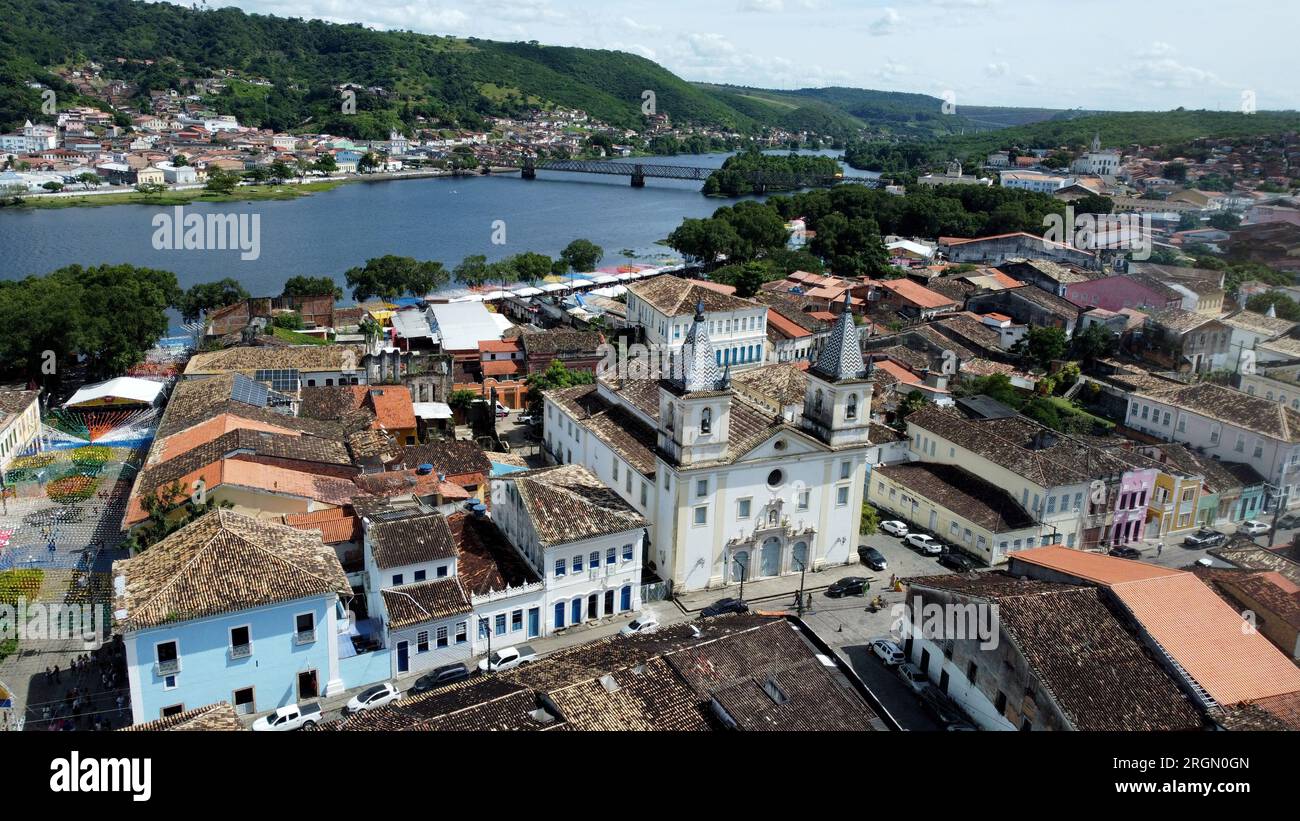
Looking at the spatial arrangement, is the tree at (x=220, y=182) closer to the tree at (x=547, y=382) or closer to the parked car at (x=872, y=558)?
the tree at (x=547, y=382)

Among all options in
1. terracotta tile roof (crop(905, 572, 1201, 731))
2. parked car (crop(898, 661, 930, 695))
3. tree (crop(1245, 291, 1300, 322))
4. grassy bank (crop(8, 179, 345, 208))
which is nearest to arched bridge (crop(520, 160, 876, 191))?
grassy bank (crop(8, 179, 345, 208))

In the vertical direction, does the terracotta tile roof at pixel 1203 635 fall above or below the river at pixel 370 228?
below

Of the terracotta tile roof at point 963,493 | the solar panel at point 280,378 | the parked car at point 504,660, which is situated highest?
the solar panel at point 280,378

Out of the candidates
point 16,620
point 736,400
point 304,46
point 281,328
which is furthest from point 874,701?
point 304,46

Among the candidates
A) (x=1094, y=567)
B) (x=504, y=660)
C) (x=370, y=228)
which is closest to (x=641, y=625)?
(x=504, y=660)

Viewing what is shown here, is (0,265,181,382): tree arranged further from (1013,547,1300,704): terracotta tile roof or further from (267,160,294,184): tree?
(267,160,294,184): tree

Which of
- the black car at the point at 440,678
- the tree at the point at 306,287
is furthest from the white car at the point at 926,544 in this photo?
the tree at the point at 306,287
